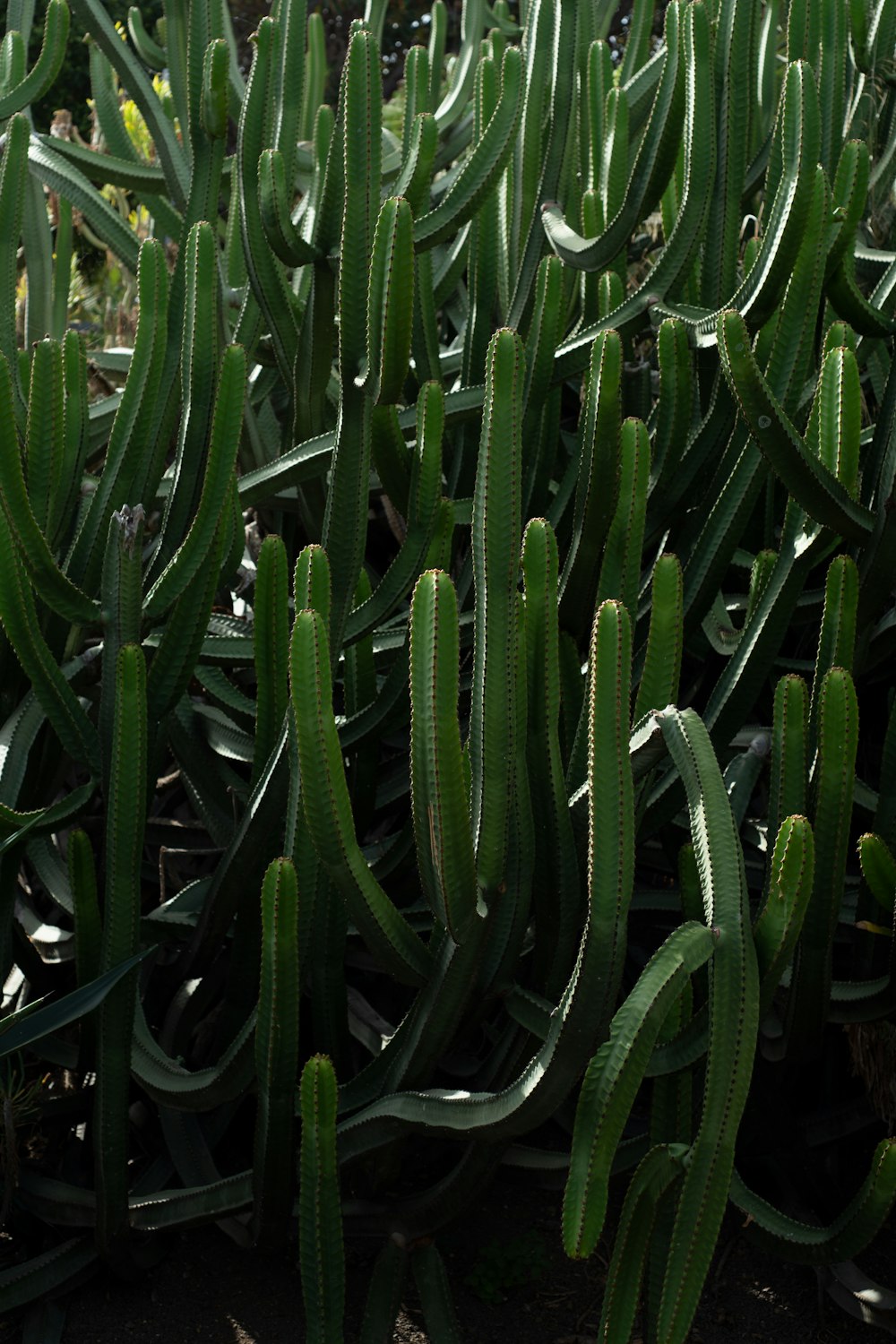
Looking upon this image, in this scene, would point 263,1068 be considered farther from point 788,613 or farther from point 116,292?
point 116,292

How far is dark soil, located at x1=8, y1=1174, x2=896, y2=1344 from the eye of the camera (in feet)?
7.01

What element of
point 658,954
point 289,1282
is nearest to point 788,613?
point 658,954

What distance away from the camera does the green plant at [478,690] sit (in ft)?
5.51

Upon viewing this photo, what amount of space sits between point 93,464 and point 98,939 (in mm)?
1538

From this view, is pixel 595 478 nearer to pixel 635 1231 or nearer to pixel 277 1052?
pixel 277 1052

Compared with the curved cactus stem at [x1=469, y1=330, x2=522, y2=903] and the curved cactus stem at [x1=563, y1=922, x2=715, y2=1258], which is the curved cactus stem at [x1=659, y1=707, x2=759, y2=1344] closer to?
the curved cactus stem at [x1=563, y1=922, x2=715, y2=1258]

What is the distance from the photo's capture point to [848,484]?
83.8 inches

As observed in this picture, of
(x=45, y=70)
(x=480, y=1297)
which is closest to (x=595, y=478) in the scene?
(x=480, y=1297)

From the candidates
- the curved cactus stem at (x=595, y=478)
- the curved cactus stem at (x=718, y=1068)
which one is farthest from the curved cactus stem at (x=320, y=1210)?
the curved cactus stem at (x=595, y=478)

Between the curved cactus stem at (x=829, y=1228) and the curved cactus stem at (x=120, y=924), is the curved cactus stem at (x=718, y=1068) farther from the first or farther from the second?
the curved cactus stem at (x=120, y=924)

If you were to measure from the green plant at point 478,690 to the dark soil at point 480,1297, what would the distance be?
0.26ft

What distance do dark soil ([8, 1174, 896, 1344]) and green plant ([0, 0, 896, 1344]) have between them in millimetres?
78

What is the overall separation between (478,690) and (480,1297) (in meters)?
1.07

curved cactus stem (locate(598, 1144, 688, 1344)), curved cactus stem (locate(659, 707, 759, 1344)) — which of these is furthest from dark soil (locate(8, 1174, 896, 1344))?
curved cactus stem (locate(659, 707, 759, 1344))
